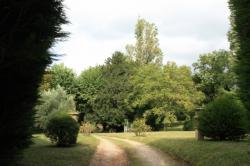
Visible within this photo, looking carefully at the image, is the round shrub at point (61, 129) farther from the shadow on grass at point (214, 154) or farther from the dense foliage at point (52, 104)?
the dense foliage at point (52, 104)

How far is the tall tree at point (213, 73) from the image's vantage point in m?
58.4

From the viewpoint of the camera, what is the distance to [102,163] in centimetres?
1416

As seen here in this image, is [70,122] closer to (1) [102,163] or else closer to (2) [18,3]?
(1) [102,163]

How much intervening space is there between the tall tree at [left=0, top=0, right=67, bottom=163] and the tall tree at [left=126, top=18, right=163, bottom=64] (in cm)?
4733

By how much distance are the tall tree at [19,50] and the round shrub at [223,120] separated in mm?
11359

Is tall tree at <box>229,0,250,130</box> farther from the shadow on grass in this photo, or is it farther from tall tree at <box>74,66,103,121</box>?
tall tree at <box>74,66,103,121</box>

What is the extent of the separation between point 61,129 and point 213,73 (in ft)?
144

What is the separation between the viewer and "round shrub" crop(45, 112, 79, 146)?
1962 cm

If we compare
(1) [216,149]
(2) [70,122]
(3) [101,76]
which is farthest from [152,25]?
(1) [216,149]

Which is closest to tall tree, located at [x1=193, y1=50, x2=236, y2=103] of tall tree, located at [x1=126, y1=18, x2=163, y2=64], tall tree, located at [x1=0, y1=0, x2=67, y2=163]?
tall tree, located at [x1=126, y1=18, x2=163, y2=64]

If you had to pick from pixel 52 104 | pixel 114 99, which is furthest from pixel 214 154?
pixel 114 99

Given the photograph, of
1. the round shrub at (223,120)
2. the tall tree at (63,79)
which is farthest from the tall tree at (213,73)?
the round shrub at (223,120)

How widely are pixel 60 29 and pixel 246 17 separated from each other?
540cm

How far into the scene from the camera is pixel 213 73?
59.7m
